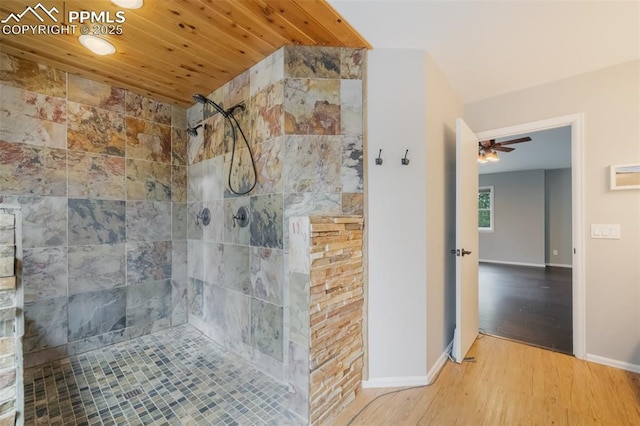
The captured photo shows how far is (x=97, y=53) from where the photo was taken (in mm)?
1906

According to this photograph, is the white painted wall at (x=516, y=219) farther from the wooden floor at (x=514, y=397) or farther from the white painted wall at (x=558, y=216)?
the wooden floor at (x=514, y=397)

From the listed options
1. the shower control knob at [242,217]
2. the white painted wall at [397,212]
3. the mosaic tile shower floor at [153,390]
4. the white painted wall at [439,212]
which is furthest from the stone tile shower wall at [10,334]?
the white painted wall at [439,212]

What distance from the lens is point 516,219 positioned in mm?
6703

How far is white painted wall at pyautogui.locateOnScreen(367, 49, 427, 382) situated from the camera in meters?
1.93

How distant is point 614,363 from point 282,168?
9.96 ft

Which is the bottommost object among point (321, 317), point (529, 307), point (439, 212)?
point (529, 307)

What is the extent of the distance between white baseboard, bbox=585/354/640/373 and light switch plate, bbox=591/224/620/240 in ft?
3.21

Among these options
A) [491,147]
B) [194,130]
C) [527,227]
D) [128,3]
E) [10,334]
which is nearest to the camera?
[10,334]

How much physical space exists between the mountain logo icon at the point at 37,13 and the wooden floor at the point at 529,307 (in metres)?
4.36

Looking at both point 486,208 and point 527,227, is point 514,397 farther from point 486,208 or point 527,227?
point 486,208

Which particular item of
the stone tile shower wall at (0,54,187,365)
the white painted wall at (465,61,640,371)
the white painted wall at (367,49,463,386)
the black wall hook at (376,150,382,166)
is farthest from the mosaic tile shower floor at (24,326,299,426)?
the white painted wall at (465,61,640,371)

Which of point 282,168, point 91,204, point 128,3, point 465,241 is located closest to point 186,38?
point 128,3

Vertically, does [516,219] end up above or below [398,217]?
below

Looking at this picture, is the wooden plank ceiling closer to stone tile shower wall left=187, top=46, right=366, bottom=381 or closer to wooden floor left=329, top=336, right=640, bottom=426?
stone tile shower wall left=187, top=46, right=366, bottom=381
